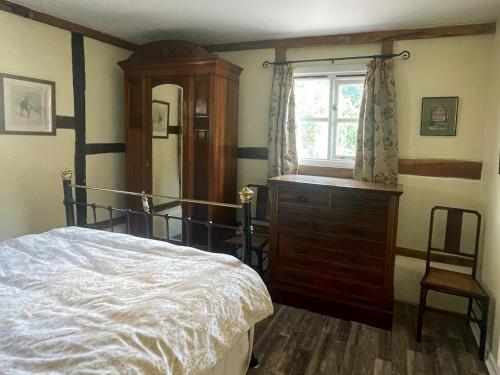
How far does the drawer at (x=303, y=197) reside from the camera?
279cm

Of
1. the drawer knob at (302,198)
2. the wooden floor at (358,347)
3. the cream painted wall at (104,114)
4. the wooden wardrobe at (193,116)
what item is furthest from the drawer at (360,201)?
the cream painted wall at (104,114)

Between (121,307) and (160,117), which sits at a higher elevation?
(160,117)

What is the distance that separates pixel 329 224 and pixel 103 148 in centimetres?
237

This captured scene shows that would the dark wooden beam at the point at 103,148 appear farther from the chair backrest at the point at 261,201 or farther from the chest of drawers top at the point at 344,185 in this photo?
the chest of drawers top at the point at 344,185

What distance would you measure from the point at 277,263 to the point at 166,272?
1.44 m

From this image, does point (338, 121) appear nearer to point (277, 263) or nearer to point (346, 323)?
point (277, 263)

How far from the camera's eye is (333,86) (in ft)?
11.0

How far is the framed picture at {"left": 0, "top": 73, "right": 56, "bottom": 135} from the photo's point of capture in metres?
2.78

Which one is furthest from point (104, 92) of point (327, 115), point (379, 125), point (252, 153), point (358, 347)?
point (358, 347)

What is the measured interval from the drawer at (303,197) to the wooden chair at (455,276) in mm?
876

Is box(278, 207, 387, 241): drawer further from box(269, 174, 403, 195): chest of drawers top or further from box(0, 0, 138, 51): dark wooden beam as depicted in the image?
box(0, 0, 138, 51): dark wooden beam

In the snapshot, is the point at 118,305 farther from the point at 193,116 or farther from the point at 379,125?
the point at 379,125

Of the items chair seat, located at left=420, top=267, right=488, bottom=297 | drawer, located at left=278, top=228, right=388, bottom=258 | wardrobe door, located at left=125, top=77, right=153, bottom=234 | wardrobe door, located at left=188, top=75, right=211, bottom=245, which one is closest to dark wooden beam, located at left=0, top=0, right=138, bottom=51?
wardrobe door, located at left=125, top=77, right=153, bottom=234

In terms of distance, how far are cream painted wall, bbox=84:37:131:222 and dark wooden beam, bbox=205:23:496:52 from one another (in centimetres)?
101
